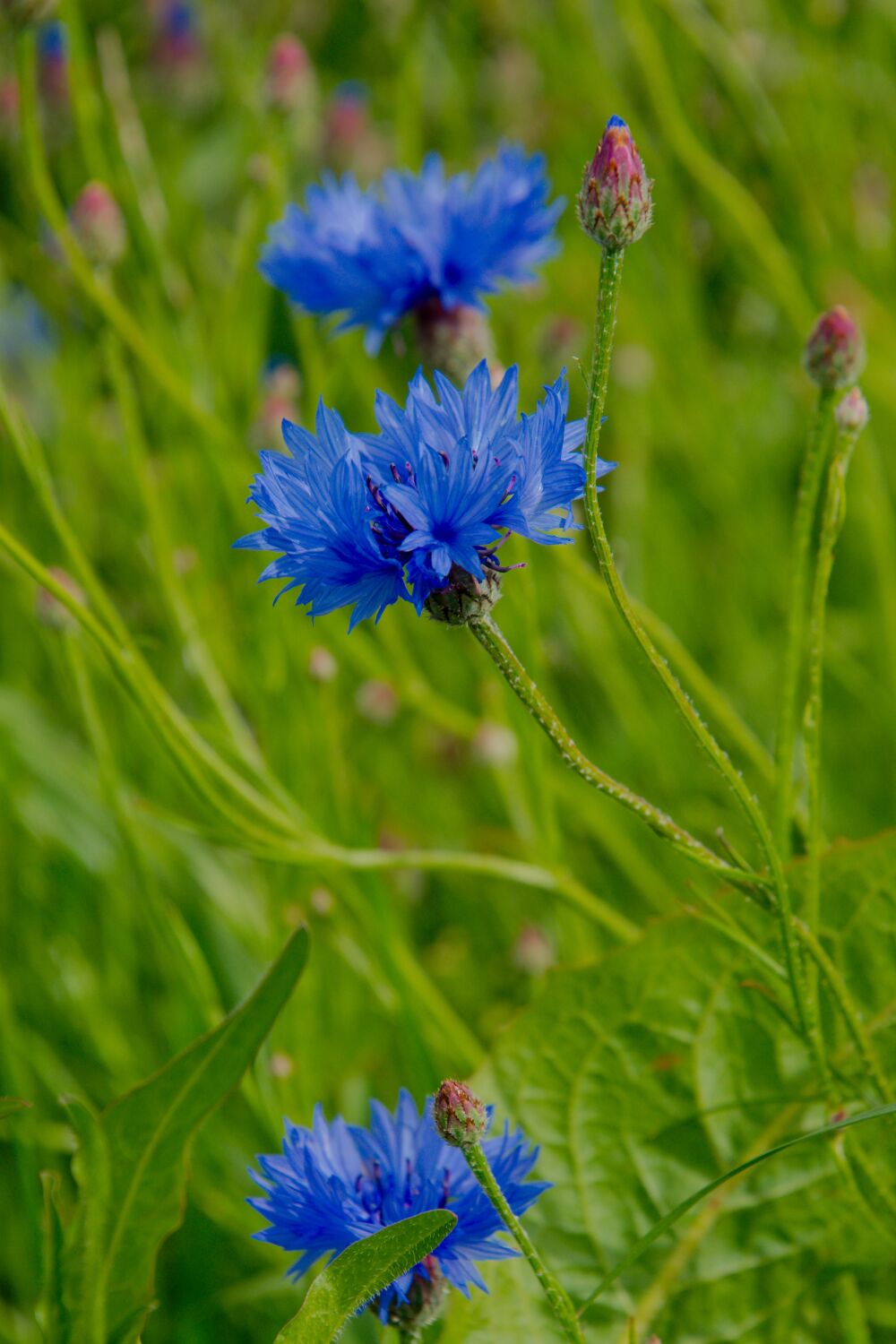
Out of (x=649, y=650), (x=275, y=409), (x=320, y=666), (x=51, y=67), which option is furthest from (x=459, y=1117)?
(x=51, y=67)

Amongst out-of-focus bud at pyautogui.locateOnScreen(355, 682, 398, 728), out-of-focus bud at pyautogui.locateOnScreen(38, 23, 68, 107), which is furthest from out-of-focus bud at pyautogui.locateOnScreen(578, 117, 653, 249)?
out-of-focus bud at pyautogui.locateOnScreen(38, 23, 68, 107)

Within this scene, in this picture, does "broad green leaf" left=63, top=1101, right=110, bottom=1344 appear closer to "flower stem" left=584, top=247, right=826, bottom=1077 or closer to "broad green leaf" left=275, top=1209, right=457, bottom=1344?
"broad green leaf" left=275, top=1209, right=457, bottom=1344

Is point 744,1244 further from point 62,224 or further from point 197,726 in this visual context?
point 62,224

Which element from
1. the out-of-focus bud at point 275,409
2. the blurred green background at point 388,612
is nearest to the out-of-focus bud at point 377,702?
the blurred green background at point 388,612

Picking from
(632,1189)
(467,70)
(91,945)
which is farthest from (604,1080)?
(467,70)

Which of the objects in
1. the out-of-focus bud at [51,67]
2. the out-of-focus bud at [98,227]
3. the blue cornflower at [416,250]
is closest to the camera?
the blue cornflower at [416,250]

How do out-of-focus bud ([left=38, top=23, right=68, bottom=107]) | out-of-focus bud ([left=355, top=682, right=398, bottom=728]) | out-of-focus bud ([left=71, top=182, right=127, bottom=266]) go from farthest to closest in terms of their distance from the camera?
out-of-focus bud ([left=38, top=23, right=68, bottom=107]) < out-of-focus bud ([left=355, top=682, right=398, bottom=728]) < out-of-focus bud ([left=71, top=182, right=127, bottom=266])

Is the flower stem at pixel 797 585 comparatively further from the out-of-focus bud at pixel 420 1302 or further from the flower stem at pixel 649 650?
the out-of-focus bud at pixel 420 1302
